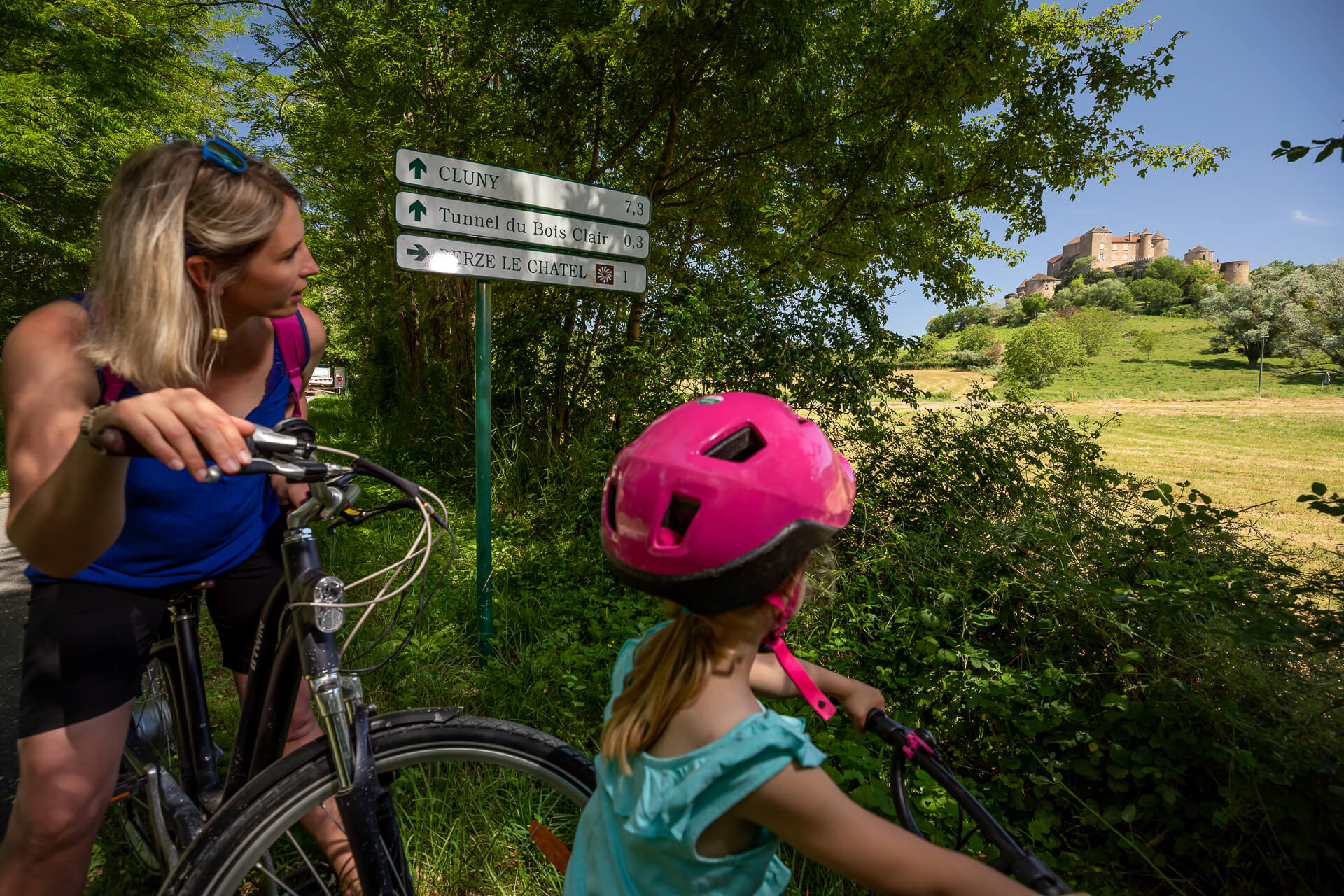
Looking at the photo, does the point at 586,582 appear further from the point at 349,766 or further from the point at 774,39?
the point at 774,39

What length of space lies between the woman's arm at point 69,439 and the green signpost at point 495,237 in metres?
1.88

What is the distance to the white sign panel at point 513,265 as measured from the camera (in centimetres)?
308

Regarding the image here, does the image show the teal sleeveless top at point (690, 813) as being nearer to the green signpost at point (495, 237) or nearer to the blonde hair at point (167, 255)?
the blonde hair at point (167, 255)

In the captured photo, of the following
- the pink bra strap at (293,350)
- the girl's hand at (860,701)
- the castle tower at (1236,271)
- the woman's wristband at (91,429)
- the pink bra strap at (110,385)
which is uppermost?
the castle tower at (1236,271)

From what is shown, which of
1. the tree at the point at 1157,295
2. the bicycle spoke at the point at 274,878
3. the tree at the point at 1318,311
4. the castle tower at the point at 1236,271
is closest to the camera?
the bicycle spoke at the point at 274,878

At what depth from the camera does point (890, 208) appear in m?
6.26

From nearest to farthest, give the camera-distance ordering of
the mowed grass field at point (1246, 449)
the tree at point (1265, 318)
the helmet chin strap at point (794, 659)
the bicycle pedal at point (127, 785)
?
the helmet chin strap at point (794, 659)
the bicycle pedal at point (127, 785)
the mowed grass field at point (1246, 449)
the tree at point (1265, 318)

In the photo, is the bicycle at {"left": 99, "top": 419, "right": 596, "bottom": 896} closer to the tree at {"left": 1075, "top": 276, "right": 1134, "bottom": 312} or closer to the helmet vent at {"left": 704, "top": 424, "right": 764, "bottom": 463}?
the helmet vent at {"left": 704, "top": 424, "right": 764, "bottom": 463}

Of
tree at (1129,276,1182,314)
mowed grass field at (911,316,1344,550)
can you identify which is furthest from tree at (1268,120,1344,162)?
tree at (1129,276,1182,314)

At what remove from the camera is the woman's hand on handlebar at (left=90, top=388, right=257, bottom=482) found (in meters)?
0.99

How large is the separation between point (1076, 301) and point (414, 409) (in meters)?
105

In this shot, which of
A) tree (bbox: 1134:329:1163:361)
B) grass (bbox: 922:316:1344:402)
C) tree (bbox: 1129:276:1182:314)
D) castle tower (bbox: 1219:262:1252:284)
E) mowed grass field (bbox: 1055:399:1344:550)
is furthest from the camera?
castle tower (bbox: 1219:262:1252:284)

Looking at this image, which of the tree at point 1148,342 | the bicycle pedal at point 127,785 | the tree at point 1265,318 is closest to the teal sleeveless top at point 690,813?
the bicycle pedal at point 127,785

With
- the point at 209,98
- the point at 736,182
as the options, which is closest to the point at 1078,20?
the point at 736,182
